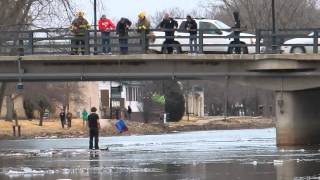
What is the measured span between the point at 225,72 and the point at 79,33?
6484mm

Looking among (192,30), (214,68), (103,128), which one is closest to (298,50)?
(214,68)

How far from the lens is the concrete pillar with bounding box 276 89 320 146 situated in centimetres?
3838

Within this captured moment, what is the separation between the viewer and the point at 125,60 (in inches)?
1531

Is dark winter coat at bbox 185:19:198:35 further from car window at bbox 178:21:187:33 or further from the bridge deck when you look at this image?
the bridge deck

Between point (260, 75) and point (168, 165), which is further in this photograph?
point (260, 75)

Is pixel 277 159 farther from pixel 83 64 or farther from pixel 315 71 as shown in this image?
pixel 83 64

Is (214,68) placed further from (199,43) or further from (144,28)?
(144,28)

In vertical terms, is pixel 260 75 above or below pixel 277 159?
above

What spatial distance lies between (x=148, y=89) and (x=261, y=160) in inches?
3466

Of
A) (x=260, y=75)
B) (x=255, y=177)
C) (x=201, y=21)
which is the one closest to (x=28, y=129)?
(x=201, y=21)

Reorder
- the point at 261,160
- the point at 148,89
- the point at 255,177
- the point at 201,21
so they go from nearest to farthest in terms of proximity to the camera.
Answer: the point at 255,177
the point at 261,160
the point at 201,21
the point at 148,89

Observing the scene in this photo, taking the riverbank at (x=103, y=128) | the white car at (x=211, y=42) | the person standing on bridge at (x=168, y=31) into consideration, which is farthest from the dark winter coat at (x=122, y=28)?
the riverbank at (x=103, y=128)

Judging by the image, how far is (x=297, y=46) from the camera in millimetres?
38938

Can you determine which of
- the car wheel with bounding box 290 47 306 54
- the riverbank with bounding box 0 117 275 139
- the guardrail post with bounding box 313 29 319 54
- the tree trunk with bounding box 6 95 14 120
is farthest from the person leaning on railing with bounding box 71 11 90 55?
the tree trunk with bounding box 6 95 14 120
